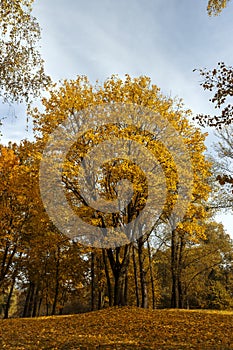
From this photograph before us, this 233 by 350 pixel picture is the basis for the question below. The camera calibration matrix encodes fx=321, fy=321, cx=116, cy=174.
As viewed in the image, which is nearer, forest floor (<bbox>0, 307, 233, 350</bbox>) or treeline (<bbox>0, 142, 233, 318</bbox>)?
forest floor (<bbox>0, 307, 233, 350</bbox>)

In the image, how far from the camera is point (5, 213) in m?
21.2

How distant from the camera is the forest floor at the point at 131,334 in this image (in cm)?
824

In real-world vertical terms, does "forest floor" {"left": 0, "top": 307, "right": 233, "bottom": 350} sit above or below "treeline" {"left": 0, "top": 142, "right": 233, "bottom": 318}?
below

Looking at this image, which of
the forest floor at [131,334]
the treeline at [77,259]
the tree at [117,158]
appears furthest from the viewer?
the treeline at [77,259]

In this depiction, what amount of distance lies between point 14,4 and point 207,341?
10.5 m

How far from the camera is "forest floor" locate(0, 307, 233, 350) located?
824 cm

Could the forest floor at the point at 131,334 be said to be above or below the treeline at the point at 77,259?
below

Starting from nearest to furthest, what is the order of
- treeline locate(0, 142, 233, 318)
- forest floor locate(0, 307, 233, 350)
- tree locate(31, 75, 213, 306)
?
forest floor locate(0, 307, 233, 350)
tree locate(31, 75, 213, 306)
treeline locate(0, 142, 233, 318)

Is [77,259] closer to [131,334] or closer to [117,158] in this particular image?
[117,158]

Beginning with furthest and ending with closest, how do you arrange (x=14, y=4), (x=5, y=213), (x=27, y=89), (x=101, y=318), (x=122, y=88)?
(x=5, y=213) → (x=122, y=88) → (x=101, y=318) → (x=27, y=89) → (x=14, y=4)

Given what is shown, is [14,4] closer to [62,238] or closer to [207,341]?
[207,341]

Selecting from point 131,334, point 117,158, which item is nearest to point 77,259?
point 117,158

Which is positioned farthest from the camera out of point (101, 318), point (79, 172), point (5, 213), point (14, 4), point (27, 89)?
point (5, 213)

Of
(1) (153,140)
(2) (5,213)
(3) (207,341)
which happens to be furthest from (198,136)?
(2) (5,213)
